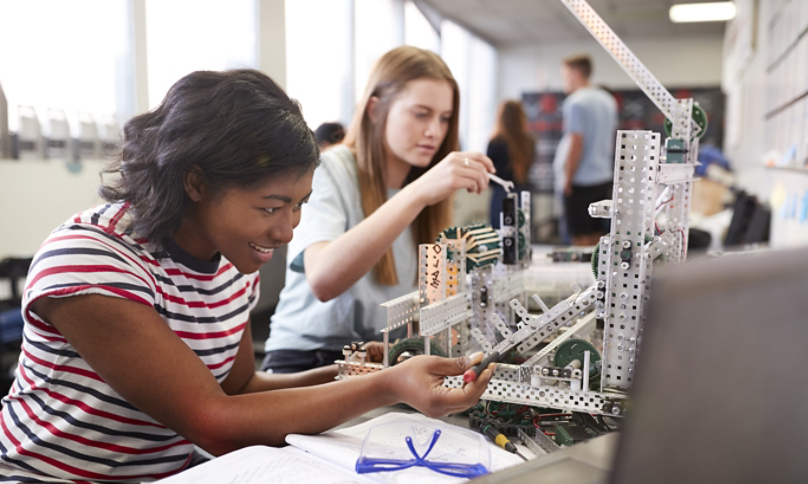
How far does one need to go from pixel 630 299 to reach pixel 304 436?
1.77 feet

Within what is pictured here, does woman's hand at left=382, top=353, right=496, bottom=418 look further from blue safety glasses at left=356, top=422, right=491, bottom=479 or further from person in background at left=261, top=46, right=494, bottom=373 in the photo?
person in background at left=261, top=46, right=494, bottom=373

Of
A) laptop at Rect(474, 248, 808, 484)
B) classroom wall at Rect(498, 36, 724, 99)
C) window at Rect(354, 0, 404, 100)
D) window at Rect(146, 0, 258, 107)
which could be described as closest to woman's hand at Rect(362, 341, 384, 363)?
laptop at Rect(474, 248, 808, 484)

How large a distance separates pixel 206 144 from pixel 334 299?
69 centimetres

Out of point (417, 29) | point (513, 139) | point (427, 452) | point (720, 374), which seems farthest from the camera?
point (417, 29)

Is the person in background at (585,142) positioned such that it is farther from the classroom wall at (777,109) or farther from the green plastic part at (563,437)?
the green plastic part at (563,437)

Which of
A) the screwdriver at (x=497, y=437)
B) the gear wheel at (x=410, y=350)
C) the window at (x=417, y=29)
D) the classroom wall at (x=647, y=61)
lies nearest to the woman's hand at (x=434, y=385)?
the screwdriver at (x=497, y=437)

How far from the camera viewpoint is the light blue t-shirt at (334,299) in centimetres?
160

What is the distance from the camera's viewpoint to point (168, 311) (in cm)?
110

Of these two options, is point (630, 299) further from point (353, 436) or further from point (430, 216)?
point (430, 216)

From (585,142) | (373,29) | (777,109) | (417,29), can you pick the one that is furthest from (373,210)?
(417,29)

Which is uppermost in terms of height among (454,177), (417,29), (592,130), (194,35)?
(417,29)

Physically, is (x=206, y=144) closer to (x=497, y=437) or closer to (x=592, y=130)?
(x=497, y=437)

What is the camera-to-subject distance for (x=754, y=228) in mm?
3162

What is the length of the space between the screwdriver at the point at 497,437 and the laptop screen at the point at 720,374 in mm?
583
